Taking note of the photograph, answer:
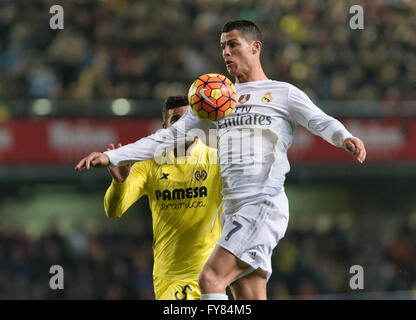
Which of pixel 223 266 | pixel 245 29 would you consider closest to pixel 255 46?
pixel 245 29

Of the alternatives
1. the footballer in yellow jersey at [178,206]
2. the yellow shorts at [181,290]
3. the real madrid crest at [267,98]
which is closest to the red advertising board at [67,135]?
the footballer in yellow jersey at [178,206]

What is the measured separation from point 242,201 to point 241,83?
Answer: 2.91 ft

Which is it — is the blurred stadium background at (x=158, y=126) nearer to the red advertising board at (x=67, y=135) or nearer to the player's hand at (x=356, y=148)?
the red advertising board at (x=67, y=135)

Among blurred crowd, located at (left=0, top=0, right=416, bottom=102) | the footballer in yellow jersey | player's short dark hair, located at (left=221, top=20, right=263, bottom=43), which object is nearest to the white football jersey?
player's short dark hair, located at (left=221, top=20, right=263, bottom=43)

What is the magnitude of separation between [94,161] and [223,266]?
107cm

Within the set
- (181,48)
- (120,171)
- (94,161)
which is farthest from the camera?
(181,48)

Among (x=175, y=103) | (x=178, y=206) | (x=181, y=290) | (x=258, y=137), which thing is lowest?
(x=181, y=290)

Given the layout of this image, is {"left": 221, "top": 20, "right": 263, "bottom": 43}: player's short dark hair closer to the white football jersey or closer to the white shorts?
the white football jersey

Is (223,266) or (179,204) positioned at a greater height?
(179,204)

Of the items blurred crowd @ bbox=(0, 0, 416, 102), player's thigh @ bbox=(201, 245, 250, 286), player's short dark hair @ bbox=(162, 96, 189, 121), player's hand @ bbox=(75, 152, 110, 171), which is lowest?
player's thigh @ bbox=(201, 245, 250, 286)

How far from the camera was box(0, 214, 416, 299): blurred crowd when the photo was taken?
1177 centimetres

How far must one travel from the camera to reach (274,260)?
1300 cm

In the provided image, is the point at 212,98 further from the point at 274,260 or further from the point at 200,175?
the point at 274,260

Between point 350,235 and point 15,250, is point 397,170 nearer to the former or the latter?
point 350,235
